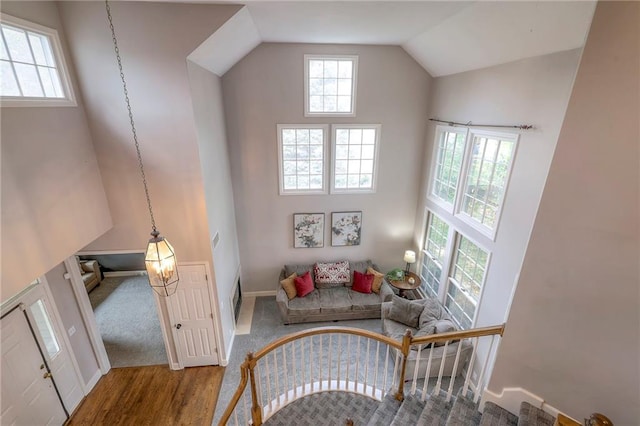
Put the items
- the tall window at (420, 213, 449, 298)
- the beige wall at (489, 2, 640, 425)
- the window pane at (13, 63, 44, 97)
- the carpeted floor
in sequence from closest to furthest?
the beige wall at (489, 2, 640, 425), the window pane at (13, 63, 44, 97), the carpeted floor, the tall window at (420, 213, 449, 298)

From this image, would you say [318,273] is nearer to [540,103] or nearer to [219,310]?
[219,310]

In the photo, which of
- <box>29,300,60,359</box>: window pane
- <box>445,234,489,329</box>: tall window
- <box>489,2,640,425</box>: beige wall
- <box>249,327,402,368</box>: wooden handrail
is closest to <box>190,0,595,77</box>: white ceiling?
<box>489,2,640,425</box>: beige wall

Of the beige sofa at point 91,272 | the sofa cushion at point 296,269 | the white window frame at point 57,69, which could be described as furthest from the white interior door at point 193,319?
the beige sofa at point 91,272

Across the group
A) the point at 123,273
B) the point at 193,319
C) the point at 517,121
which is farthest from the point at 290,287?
the point at 123,273

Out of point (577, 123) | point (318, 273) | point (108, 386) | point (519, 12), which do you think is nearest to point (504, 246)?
point (577, 123)

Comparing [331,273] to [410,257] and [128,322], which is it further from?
[128,322]

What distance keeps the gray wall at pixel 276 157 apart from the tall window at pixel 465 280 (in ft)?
5.23

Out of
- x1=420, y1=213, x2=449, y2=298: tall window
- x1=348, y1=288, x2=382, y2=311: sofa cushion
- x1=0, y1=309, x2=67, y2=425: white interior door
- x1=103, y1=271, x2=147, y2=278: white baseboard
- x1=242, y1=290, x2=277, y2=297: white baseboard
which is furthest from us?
x1=103, y1=271, x2=147, y2=278: white baseboard

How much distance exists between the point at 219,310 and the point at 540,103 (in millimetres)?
5135

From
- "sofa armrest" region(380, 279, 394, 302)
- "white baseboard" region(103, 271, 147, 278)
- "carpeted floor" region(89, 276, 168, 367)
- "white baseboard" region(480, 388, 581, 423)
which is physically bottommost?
"carpeted floor" region(89, 276, 168, 367)

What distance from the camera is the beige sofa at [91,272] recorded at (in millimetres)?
6895

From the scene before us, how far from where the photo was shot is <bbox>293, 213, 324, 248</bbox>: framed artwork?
614cm

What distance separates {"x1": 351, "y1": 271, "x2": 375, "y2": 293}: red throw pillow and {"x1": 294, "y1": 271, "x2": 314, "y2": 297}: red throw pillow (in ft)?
3.09

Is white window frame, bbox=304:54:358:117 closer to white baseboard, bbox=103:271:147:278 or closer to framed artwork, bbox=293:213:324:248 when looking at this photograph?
framed artwork, bbox=293:213:324:248
